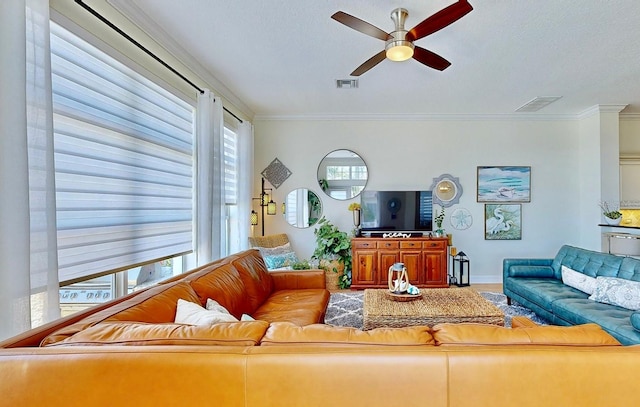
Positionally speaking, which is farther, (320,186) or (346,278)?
(320,186)

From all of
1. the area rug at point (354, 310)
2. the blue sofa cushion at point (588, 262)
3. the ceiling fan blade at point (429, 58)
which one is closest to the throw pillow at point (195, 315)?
the area rug at point (354, 310)

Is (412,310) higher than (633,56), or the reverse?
(633,56)

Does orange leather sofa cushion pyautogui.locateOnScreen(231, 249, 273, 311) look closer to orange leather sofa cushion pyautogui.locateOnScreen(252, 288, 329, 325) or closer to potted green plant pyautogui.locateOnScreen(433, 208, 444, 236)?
orange leather sofa cushion pyautogui.locateOnScreen(252, 288, 329, 325)

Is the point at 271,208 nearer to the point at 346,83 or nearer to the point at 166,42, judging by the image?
the point at 346,83

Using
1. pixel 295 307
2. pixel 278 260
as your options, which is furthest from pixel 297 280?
pixel 278 260

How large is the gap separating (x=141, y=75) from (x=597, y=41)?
3958 millimetres

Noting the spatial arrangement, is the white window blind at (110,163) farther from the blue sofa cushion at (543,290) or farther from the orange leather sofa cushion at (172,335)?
the blue sofa cushion at (543,290)

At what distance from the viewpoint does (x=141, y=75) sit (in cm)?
261

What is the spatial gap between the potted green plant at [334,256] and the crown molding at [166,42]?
2.47 m

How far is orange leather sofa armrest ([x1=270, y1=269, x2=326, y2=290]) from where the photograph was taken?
3.55 meters

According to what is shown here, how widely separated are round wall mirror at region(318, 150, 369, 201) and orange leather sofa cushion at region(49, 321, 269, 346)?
14.1 ft

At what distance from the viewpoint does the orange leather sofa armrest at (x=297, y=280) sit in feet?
11.6

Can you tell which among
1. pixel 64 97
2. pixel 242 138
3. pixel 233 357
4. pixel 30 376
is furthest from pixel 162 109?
pixel 233 357

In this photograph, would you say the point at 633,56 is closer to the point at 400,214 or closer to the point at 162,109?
the point at 400,214
